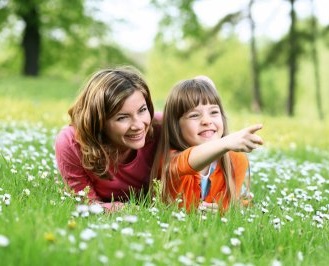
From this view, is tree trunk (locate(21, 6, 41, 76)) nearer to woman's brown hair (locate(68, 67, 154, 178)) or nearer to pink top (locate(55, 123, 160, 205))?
pink top (locate(55, 123, 160, 205))

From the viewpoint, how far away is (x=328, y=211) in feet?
15.6

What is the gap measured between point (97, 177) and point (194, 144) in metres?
0.86

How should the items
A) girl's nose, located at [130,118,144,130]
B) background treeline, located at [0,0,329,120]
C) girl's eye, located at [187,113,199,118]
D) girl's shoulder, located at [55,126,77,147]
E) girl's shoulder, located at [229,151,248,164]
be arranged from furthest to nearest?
background treeline, located at [0,0,329,120] < girl's shoulder, located at [229,151,248,164] < girl's shoulder, located at [55,126,77,147] < girl's eye, located at [187,113,199,118] < girl's nose, located at [130,118,144,130]

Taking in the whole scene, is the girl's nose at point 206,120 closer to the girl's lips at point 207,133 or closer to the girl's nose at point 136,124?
the girl's lips at point 207,133

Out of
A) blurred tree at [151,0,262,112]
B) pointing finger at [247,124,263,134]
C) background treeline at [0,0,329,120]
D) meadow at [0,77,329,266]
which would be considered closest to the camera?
meadow at [0,77,329,266]

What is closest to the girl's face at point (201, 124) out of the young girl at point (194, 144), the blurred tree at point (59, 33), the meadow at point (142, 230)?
the young girl at point (194, 144)

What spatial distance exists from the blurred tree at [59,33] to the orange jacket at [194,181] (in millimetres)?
24694

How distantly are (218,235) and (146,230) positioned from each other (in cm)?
42

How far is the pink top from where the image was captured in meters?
4.85

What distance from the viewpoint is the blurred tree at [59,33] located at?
1172 inches

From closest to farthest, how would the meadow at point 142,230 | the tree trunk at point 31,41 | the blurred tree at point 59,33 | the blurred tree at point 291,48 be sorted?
the meadow at point 142,230 < the blurred tree at point 291,48 < the blurred tree at point 59,33 < the tree trunk at point 31,41

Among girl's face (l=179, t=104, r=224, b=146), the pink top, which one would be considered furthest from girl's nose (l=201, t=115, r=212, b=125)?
the pink top

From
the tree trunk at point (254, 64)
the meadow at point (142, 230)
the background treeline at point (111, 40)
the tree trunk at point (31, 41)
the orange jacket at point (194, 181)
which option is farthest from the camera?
the tree trunk at point (31, 41)

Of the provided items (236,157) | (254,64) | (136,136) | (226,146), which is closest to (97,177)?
(136,136)
